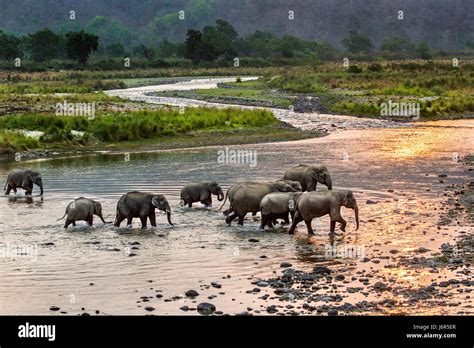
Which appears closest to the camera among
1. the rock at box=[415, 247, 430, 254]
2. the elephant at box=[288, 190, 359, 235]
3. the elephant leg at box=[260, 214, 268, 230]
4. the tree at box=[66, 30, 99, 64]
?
the rock at box=[415, 247, 430, 254]

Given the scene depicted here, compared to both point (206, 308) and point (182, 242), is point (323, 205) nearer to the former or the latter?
point (182, 242)

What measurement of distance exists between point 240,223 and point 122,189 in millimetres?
7601

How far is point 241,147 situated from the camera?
45.2m

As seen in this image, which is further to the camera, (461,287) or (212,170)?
(212,170)

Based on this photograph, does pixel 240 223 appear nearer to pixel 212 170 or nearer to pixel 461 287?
pixel 461 287

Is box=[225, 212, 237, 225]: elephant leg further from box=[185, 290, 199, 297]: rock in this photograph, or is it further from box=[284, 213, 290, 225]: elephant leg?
box=[185, 290, 199, 297]: rock

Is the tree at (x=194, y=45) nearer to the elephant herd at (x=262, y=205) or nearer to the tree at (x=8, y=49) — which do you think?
the tree at (x=8, y=49)

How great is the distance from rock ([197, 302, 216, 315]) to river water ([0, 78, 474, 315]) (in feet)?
0.89

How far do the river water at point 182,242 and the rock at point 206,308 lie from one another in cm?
27

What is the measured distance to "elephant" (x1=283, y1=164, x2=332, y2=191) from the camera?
26188 millimetres

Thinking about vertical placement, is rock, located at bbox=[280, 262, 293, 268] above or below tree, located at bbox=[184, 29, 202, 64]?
below

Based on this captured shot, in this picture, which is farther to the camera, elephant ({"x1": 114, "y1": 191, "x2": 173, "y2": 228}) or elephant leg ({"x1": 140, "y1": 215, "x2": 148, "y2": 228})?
elephant leg ({"x1": 140, "y1": 215, "x2": 148, "y2": 228})

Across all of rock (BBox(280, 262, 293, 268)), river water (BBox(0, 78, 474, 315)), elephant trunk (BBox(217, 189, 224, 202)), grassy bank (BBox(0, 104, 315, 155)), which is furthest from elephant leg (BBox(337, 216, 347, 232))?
grassy bank (BBox(0, 104, 315, 155))
